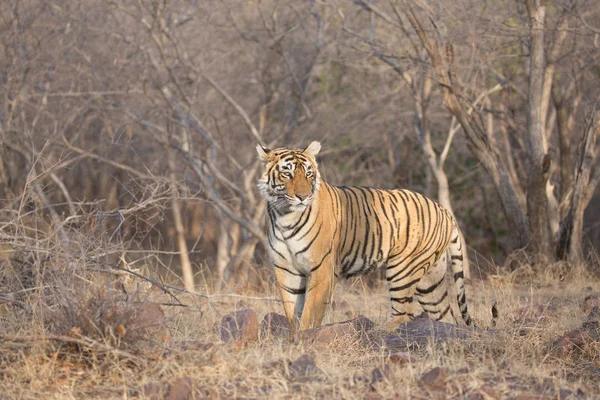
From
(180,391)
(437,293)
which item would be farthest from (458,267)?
(180,391)

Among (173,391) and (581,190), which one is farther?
(581,190)

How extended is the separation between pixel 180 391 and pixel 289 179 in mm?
2658

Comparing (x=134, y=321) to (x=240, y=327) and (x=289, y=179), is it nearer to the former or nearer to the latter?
(x=240, y=327)

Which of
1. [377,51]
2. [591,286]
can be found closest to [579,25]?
[377,51]

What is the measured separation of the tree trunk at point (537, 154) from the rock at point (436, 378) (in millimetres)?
6291

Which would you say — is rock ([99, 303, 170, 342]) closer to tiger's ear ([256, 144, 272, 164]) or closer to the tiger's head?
the tiger's head

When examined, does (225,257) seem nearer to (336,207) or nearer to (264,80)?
(264,80)

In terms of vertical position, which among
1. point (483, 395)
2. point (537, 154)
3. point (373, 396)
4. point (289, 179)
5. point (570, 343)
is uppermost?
point (537, 154)

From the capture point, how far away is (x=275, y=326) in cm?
636

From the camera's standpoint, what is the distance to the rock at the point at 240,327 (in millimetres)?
5428

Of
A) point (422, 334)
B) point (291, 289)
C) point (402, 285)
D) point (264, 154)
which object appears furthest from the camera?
point (402, 285)

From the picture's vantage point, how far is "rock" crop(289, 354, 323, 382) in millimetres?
4543

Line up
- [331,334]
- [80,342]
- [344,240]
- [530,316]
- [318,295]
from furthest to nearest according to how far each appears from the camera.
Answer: [344,240] < [318,295] < [530,316] < [331,334] < [80,342]

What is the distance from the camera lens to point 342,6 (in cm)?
1419
